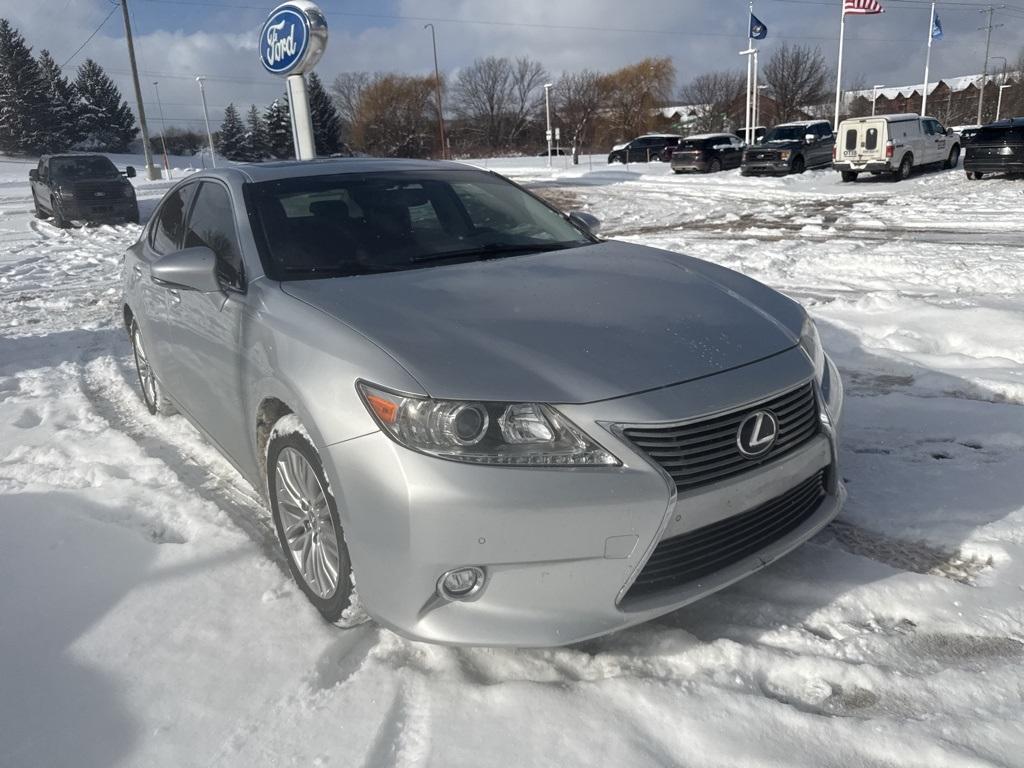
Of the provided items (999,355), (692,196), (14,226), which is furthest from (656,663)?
(14,226)

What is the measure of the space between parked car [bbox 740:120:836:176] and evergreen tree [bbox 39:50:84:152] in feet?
181

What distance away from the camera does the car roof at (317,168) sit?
3688 millimetres

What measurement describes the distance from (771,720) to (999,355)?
13.5 feet

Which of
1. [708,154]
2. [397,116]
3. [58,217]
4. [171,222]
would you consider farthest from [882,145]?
[397,116]

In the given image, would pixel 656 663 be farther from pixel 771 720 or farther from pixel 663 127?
pixel 663 127

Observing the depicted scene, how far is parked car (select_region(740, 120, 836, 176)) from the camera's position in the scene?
2386 cm

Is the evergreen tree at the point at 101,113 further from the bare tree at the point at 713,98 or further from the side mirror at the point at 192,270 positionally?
the side mirror at the point at 192,270

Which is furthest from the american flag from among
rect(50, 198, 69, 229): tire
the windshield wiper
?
the windshield wiper

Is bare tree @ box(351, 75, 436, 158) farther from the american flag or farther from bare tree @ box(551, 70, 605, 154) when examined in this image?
the american flag

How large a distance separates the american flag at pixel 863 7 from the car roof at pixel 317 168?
29731mm

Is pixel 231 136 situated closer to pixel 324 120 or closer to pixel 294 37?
pixel 324 120

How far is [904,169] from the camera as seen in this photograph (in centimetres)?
2173

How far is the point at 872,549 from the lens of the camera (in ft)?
10.0

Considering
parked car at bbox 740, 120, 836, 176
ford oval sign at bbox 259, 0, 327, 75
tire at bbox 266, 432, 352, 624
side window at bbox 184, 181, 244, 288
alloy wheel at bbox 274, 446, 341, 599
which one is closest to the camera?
tire at bbox 266, 432, 352, 624
